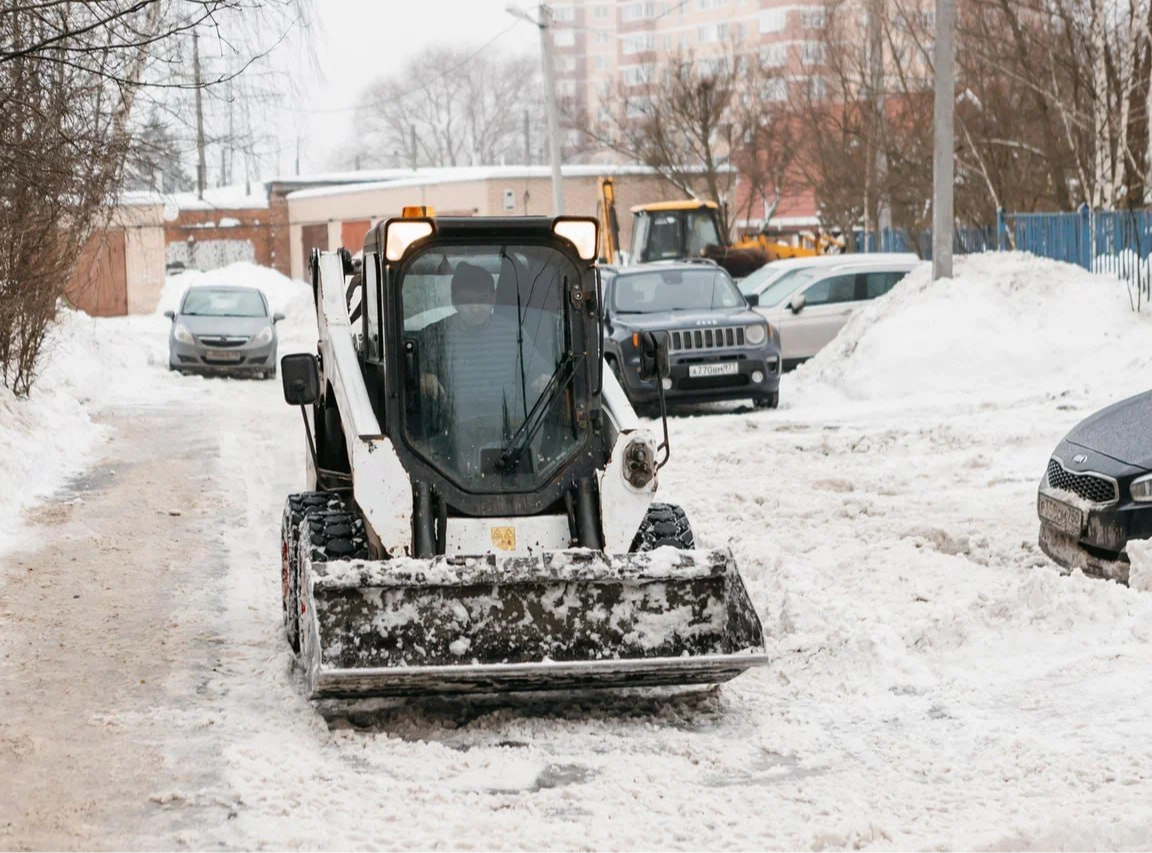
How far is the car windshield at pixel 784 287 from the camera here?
77.4ft

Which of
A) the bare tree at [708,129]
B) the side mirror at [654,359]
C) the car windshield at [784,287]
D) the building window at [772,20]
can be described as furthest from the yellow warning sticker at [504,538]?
the building window at [772,20]

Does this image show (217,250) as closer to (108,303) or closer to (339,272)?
(108,303)

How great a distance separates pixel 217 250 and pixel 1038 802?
54959 mm

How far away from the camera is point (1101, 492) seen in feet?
27.7

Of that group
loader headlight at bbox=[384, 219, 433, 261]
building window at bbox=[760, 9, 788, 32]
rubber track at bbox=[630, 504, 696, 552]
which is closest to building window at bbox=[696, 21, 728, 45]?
building window at bbox=[760, 9, 788, 32]

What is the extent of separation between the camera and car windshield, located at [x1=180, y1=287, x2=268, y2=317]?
27016 millimetres

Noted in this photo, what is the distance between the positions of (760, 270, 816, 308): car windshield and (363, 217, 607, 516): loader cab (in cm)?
1644

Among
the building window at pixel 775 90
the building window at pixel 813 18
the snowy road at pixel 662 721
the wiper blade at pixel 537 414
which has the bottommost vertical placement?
the snowy road at pixel 662 721

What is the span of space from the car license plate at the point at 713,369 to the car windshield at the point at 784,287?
4866 mm

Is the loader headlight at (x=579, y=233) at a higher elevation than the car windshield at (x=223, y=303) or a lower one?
higher

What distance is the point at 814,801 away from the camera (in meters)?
5.65

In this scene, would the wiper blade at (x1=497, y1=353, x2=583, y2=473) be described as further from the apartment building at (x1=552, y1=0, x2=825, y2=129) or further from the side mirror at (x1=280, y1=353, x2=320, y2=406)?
the apartment building at (x1=552, y1=0, x2=825, y2=129)

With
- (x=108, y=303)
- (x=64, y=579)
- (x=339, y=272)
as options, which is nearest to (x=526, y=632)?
(x=339, y=272)

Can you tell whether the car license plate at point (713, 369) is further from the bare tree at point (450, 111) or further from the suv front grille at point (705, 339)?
the bare tree at point (450, 111)
